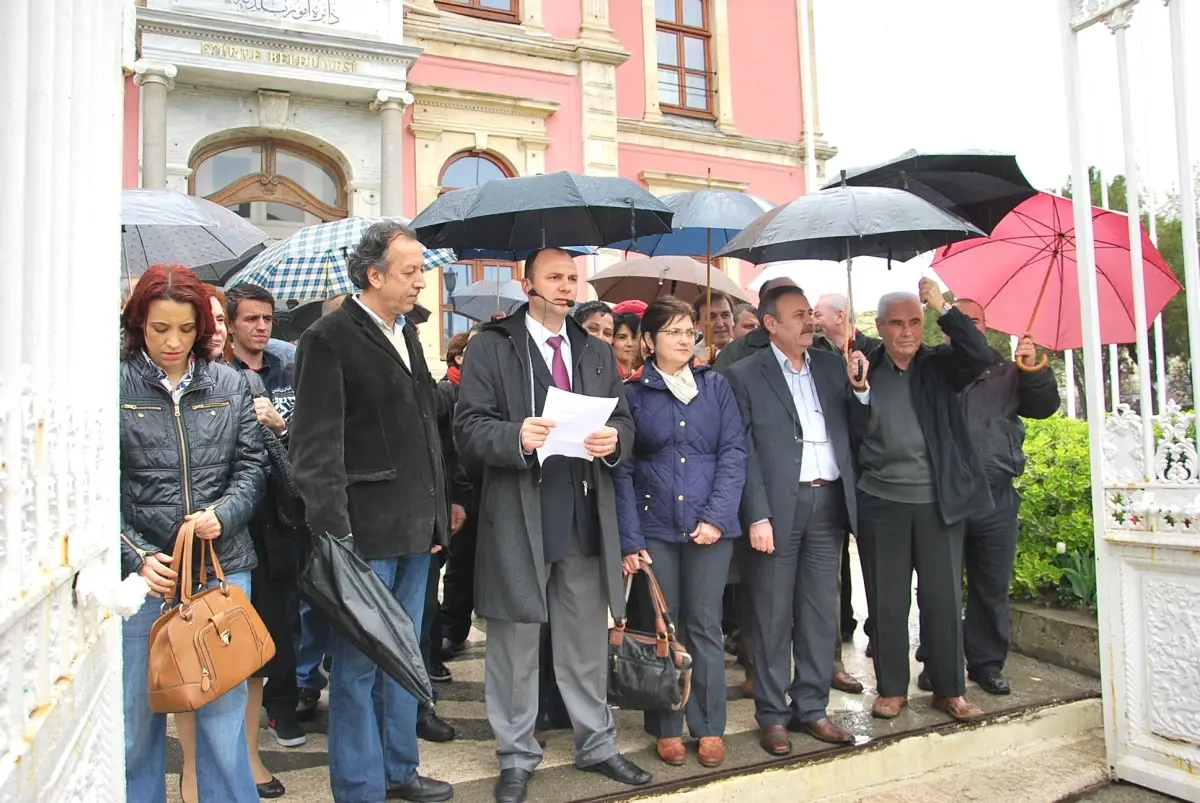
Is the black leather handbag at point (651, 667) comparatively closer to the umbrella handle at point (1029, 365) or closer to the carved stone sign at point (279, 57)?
the umbrella handle at point (1029, 365)

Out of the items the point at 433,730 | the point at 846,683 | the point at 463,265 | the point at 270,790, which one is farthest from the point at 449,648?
the point at 463,265

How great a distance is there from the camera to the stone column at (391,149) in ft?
39.5

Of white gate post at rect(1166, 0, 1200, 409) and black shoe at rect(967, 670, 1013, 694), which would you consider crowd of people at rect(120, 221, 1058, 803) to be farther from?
white gate post at rect(1166, 0, 1200, 409)

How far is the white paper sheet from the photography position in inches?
129

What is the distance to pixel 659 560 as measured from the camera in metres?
3.80

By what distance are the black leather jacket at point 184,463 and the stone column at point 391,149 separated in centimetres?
957

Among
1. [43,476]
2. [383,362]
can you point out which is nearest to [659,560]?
[383,362]

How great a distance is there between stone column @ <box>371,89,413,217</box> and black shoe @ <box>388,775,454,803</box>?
31.7 ft

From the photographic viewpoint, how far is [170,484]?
2.73 meters

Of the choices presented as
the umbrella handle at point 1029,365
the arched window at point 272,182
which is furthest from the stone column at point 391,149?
the umbrella handle at point 1029,365

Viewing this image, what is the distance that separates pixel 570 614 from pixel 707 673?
2.10 feet

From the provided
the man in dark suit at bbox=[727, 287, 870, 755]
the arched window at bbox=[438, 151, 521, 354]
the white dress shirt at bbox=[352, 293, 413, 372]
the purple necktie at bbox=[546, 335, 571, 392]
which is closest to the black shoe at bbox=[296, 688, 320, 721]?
the white dress shirt at bbox=[352, 293, 413, 372]

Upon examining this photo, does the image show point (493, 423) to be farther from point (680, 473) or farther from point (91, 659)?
point (91, 659)

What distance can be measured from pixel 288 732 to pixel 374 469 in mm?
1431
